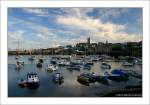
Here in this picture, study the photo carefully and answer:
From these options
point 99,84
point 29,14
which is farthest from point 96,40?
point 29,14

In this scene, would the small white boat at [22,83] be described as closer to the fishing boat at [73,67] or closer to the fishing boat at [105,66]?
the fishing boat at [73,67]

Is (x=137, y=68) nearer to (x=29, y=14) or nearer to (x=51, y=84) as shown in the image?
(x=51, y=84)

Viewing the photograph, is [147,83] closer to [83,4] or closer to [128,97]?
[128,97]

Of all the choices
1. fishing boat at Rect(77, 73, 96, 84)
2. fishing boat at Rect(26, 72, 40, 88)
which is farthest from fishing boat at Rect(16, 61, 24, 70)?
fishing boat at Rect(77, 73, 96, 84)

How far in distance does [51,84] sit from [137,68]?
0.93 meters

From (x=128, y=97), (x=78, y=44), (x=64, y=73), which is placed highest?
(x=78, y=44)

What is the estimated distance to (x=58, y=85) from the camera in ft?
13.6

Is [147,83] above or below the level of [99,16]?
below

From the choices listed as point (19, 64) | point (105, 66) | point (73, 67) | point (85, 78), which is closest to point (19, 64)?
point (19, 64)

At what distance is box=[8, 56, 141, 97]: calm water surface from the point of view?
4102 mm

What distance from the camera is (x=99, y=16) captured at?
162 inches

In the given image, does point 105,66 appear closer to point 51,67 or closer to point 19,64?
point 51,67

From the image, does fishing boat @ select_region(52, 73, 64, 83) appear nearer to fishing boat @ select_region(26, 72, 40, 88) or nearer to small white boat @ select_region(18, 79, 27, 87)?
fishing boat @ select_region(26, 72, 40, 88)

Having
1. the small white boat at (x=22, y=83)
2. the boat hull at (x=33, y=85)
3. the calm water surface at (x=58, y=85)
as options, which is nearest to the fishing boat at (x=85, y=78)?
the calm water surface at (x=58, y=85)
